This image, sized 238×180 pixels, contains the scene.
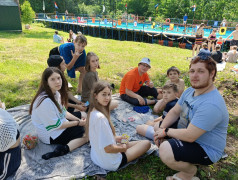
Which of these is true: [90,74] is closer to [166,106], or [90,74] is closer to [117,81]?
[166,106]

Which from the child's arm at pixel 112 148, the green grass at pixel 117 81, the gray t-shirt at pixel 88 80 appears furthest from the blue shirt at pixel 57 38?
the child's arm at pixel 112 148

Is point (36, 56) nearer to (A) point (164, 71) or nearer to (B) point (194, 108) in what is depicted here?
(A) point (164, 71)

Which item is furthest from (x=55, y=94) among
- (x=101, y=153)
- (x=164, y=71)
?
(x=164, y=71)

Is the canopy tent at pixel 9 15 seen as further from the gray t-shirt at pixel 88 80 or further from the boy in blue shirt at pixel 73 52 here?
the gray t-shirt at pixel 88 80

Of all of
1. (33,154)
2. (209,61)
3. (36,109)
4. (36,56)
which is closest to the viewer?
(209,61)

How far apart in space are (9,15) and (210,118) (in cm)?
1845

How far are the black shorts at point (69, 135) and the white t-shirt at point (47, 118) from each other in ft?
0.21

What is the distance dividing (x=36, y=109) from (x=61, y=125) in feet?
1.43

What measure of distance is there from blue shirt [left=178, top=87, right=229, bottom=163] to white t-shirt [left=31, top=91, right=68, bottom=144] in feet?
6.03

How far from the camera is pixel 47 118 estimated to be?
2.59 metres

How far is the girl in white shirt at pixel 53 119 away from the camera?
259cm

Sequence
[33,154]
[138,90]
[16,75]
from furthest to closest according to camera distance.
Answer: [16,75]
[138,90]
[33,154]

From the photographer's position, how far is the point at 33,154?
2.83 meters

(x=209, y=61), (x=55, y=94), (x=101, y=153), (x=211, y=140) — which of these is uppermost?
(x=209, y=61)
